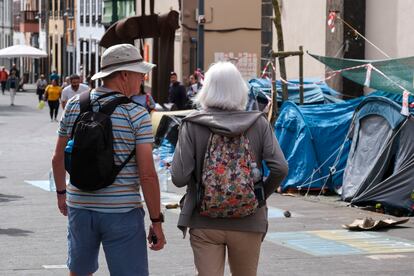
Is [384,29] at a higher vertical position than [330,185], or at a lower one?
higher

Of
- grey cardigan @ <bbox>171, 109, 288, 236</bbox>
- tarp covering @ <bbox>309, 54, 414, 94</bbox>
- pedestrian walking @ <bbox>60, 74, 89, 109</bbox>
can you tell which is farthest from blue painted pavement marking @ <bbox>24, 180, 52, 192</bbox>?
grey cardigan @ <bbox>171, 109, 288, 236</bbox>

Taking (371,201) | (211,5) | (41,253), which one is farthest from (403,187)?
(211,5)

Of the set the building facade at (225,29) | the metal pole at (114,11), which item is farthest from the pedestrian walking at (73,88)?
the metal pole at (114,11)

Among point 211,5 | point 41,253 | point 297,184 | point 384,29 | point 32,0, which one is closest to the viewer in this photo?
point 41,253

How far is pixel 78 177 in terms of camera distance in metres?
5.88

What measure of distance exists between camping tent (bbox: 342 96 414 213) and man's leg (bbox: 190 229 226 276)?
8315mm

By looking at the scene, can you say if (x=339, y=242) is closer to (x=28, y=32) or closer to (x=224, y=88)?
(x=224, y=88)

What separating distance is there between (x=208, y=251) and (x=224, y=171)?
423mm

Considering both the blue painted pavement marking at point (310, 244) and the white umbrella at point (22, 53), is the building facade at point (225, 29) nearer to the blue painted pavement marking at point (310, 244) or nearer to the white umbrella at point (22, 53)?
the white umbrella at point (22, 53)

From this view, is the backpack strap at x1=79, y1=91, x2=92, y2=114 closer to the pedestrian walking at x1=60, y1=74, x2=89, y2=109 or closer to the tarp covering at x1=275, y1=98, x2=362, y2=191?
the tarp covering at x1=275, y1=98, x2=362, y2=191

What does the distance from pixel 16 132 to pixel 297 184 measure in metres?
16.1

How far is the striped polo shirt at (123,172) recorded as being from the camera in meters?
5.86

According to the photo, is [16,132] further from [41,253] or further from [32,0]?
[32,0]

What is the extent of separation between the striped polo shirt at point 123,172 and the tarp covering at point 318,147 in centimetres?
1067
